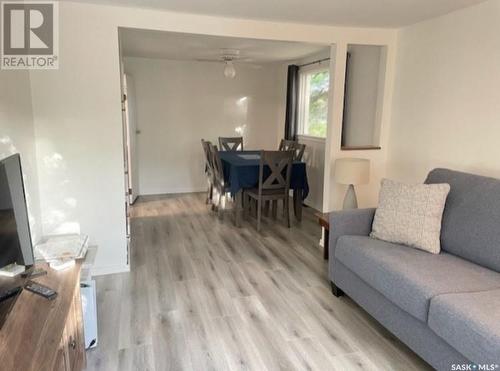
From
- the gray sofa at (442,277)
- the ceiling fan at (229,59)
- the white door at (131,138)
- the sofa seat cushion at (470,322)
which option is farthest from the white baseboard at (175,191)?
the sofa seat cushion at (470,322)

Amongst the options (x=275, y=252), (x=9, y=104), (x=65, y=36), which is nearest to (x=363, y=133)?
(x=275, y=252)

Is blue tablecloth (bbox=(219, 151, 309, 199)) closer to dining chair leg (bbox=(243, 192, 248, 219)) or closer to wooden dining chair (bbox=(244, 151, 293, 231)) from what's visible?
wooden dining chair (bbox=(244, 151, 293, 231))

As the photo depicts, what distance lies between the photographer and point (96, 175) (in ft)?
10.4

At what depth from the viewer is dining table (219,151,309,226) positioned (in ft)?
14.8

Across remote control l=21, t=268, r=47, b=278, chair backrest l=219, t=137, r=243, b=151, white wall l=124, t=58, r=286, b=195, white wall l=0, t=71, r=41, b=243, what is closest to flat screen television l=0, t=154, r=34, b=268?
remote control l=21, t=268, r=47, b=278

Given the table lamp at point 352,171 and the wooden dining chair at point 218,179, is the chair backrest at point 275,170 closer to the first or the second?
the wooden dining chair at point 218,179

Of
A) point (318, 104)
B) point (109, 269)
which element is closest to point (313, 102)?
point (318, 104)

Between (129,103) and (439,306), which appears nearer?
(439,306)

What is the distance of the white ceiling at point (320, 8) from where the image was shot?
278 centimetres

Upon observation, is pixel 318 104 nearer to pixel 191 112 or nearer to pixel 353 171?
pixel 191 112

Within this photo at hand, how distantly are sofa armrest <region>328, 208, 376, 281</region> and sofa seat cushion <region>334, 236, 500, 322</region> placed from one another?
0.49 feet

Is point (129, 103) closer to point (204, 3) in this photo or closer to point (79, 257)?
point (204, 3)

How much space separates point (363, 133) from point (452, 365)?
3.00 meters

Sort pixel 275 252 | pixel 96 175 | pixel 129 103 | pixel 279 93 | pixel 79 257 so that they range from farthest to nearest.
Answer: pixel 279 93, pixel 129 103, pixel 275 252, pixel 96 175, pixel 79 257
